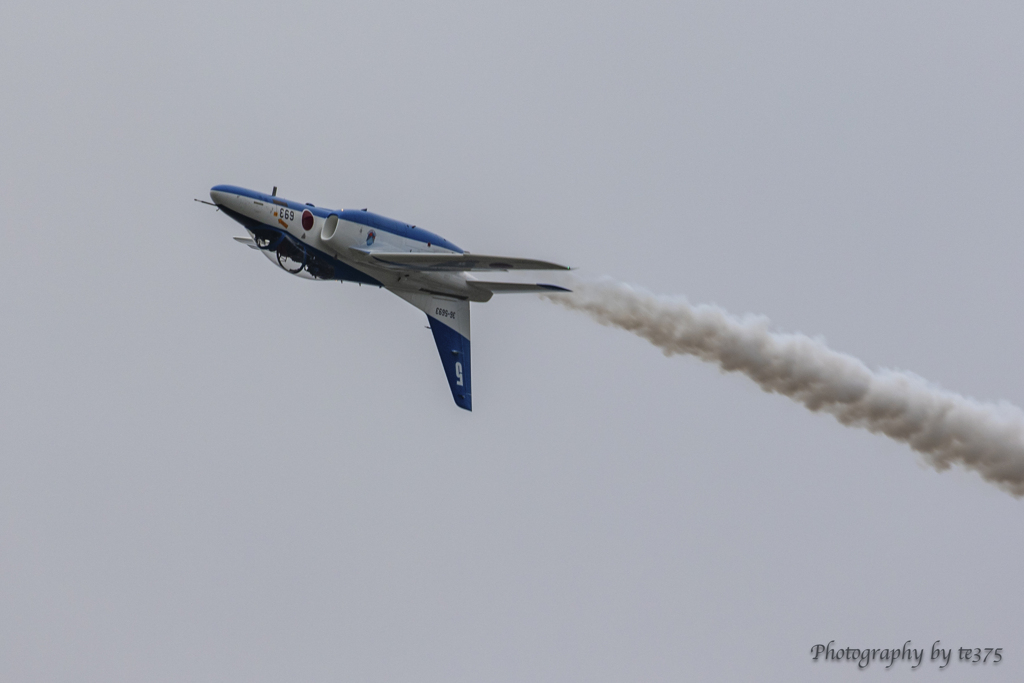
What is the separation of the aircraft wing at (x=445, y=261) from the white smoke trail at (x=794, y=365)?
14.2ft

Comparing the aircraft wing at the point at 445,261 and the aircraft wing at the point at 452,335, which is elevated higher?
the aircraft wing at the point at 445,261

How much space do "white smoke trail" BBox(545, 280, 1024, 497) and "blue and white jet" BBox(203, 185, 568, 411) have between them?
9.92 feet

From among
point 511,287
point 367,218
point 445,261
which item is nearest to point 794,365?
point 511,287

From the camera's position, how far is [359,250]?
130ft

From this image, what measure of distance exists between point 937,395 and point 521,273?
12.6m

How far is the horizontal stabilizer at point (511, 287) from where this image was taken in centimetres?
4128

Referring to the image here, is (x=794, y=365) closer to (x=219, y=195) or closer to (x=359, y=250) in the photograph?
(x=359, y=250)

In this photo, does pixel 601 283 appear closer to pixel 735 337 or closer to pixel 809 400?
pixel 735 337

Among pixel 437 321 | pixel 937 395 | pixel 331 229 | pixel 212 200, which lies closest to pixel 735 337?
pixel 937 395

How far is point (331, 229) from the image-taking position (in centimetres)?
3962

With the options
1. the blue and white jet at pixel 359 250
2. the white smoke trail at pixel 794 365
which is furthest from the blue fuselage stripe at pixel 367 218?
the white smoke trail at pixel 794 365

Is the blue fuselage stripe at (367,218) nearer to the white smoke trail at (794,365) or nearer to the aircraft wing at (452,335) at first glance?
the aircraft wing at (452,335)

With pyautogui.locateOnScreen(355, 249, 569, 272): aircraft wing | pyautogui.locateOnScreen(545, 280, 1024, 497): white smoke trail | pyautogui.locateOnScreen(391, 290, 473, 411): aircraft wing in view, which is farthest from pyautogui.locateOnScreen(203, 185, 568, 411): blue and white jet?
pyautogui.locateOnScreen(545, 280, 1024, 497): white smoke trail

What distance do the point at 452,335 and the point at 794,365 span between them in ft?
33.3
